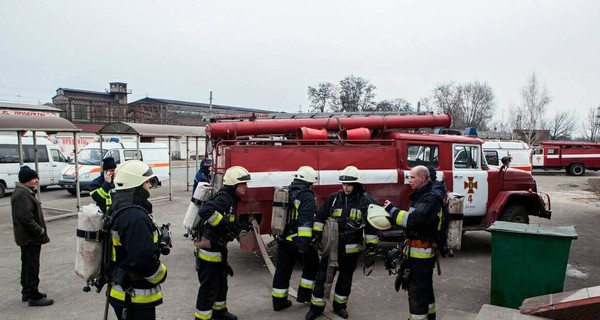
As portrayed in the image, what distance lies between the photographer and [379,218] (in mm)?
4484

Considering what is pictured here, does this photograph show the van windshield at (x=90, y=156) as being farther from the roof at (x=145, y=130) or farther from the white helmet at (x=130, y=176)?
the white helmet at (x=130, y=176)

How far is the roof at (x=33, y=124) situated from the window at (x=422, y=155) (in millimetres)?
8632

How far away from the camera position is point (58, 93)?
160ft

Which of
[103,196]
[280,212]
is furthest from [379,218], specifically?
[103,196]

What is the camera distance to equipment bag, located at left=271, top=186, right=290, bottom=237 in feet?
17.3

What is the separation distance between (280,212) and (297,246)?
0.78 metres

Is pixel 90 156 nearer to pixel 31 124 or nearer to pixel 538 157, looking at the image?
pixel 31 124

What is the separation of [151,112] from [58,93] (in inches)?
535

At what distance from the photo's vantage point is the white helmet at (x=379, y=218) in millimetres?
4477

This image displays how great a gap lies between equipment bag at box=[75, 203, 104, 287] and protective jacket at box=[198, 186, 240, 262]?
1.23m

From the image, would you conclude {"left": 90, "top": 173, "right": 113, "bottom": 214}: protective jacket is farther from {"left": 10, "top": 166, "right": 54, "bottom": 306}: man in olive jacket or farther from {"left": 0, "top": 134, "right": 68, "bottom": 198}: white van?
{"left": 0, "top": 134, "right": 68, "bottom": 198}: white van

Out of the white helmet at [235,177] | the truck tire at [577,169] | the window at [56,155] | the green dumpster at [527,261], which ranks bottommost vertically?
the truck tire at [577,169]

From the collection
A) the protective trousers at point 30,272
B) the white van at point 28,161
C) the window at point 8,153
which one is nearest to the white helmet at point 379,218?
the protective trousers at point 30,272

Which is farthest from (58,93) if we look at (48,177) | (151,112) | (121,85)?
(48,177)
